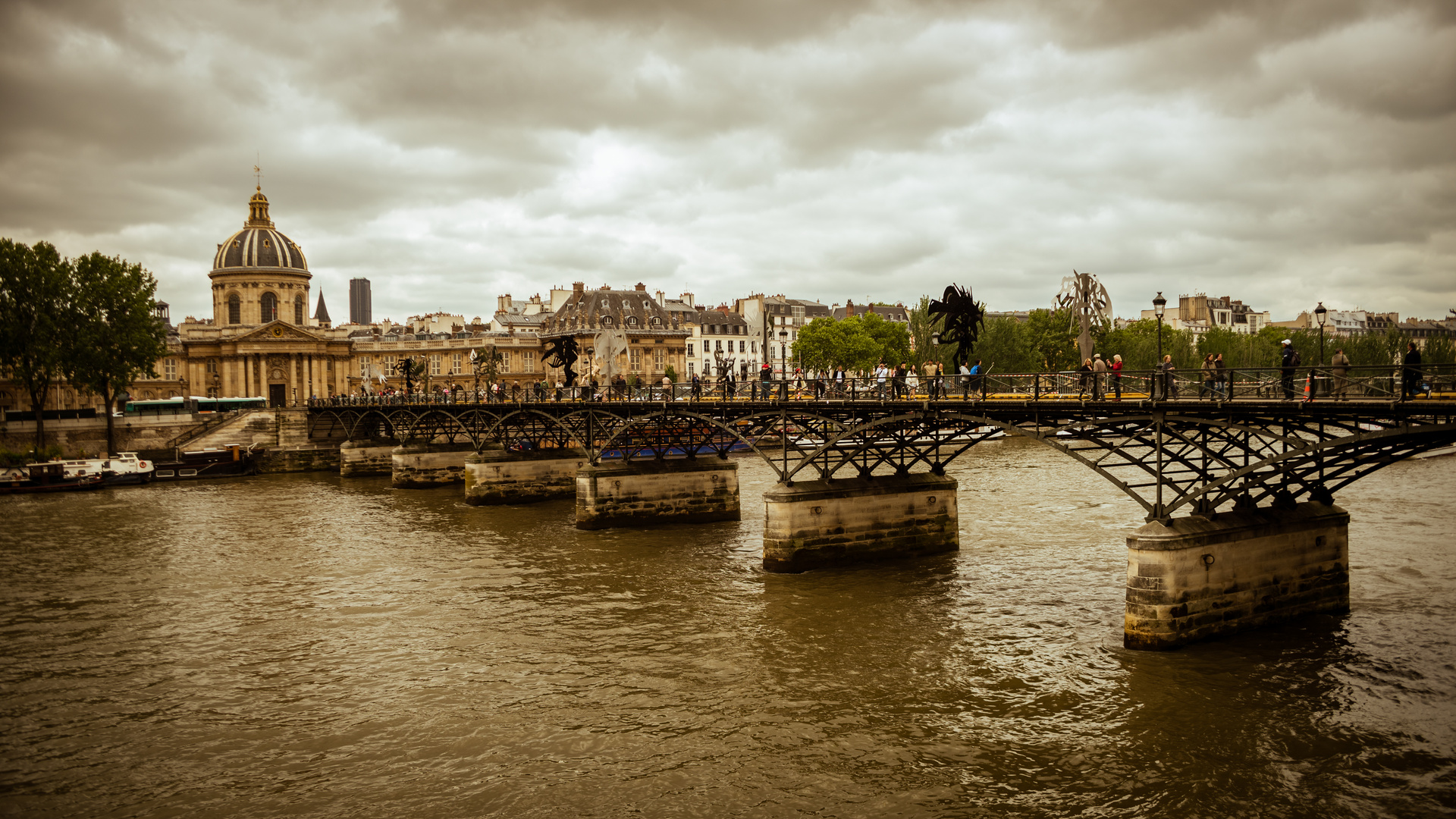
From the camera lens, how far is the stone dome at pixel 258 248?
11181 cm

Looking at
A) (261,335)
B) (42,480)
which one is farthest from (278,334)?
(42,480)

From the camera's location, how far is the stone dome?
111812 mm

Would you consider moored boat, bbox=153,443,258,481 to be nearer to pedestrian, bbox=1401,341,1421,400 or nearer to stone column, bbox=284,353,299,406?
stone column, bbox=284,353,299,406

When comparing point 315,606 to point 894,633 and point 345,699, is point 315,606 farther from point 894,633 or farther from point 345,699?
point 894,633

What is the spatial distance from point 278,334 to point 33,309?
155 ft

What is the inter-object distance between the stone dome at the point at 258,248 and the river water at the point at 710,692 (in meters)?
91.5

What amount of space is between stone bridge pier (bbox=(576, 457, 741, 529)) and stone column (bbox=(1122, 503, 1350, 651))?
1874cm

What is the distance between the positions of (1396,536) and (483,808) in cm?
2677

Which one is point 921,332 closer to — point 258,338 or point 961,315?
point 961,315

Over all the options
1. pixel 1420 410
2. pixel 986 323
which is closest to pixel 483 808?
pixel 1420 410

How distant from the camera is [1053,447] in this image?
29.2 meters

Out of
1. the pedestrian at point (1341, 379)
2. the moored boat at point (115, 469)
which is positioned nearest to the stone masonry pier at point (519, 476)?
the moored boat at point (115, 469)

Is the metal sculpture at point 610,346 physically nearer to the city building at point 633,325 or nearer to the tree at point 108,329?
the tree at point 108,329

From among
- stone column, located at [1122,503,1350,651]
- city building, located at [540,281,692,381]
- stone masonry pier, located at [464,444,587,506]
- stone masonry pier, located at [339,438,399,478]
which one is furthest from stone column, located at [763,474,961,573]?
city building, located at [540,281,692,381]
